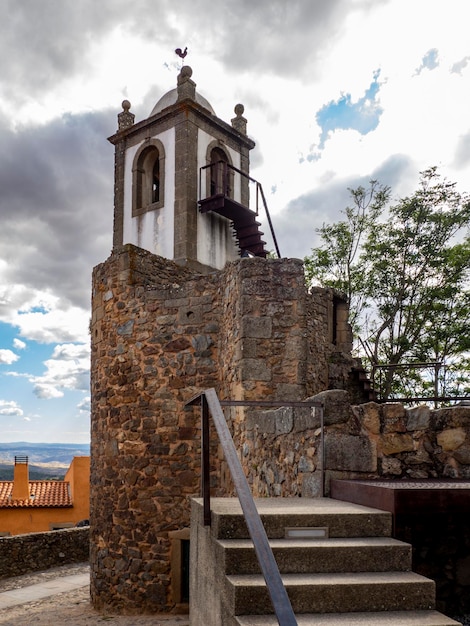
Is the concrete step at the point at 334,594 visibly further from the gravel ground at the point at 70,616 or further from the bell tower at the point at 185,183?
the bell tower at the point at 185,183

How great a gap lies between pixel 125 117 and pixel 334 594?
2030cm

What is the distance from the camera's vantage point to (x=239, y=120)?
832 inches

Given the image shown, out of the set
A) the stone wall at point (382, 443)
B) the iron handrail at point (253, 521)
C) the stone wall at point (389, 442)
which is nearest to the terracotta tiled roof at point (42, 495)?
the stone wall at point (382, 443)

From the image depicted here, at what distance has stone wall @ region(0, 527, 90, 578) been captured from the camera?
45.9 feet

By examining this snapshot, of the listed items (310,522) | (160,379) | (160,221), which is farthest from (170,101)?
(310,522)

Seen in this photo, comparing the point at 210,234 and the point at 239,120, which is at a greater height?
the point at 239,120

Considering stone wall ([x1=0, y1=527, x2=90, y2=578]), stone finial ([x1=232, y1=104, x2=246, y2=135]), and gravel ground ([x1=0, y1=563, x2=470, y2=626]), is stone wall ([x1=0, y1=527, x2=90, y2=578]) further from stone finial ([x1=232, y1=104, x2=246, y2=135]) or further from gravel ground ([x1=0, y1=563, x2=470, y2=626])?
stone finial ([x1=232, y1=104, x2=246, y2=135])

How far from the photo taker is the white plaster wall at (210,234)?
61.6ft

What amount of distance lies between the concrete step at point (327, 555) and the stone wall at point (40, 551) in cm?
1302

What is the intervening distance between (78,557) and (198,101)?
47.1 ft

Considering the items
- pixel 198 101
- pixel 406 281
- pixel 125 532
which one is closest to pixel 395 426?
pixel 125 532

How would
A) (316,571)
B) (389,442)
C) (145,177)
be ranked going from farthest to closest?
(145,177)
(389,442)
(316,571)

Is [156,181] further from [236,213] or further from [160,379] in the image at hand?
[160,379]

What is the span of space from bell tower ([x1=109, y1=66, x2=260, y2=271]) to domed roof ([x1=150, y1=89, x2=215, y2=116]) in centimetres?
5
